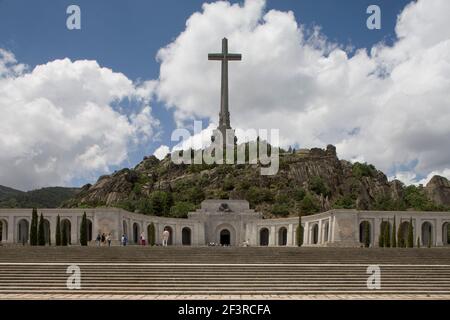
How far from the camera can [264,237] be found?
6738 centimetres

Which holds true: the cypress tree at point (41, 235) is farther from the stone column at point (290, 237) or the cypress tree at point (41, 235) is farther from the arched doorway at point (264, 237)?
the arched doorway at point (264, 237)

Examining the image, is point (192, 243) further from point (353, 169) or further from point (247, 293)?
point (353, 169)

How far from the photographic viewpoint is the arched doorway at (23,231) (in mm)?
53844

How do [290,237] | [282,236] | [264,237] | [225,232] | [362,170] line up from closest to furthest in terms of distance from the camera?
[290,237]
[282,236]
[264,237]
[225,232]
[362,170]

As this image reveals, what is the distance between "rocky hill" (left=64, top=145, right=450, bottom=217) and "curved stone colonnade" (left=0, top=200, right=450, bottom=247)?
1857 centimetres

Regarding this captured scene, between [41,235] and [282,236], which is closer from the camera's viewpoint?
[41,235]

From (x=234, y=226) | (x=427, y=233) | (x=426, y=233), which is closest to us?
(x=427, y=233)

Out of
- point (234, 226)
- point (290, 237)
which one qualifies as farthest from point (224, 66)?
point (290, 237)

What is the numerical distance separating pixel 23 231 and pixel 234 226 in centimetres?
2465

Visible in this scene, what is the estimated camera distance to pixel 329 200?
9919 centimetres

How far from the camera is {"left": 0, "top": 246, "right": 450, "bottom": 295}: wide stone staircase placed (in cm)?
2597

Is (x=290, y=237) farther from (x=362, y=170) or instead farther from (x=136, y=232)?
(x=362, y=170)
